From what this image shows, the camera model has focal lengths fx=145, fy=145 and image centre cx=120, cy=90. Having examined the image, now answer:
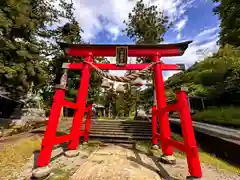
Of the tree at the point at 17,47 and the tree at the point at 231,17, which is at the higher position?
the tree at the point at 231,17

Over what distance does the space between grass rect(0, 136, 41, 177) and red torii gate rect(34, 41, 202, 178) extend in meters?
0.86

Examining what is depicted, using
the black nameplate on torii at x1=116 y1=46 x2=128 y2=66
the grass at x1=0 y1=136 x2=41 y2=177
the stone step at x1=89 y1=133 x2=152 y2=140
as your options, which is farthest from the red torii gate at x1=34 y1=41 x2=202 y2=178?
the stone step at x1=89 y1=133 x2=152 y2=140

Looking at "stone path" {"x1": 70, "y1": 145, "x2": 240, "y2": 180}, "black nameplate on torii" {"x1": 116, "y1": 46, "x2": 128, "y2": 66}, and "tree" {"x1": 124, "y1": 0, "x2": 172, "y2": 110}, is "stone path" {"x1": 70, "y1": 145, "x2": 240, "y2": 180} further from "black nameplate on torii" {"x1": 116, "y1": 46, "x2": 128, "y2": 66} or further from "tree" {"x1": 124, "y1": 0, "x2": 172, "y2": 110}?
"tree" {"x1": 124, "y1": 0, "x2": 172, "y2": 110}

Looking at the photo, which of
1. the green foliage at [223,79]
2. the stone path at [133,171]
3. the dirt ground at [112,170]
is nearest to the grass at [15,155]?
the dirt ground at [112,170]

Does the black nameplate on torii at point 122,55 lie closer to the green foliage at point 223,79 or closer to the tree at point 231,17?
the green foliage at point 223,79

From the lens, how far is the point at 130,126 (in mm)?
7945

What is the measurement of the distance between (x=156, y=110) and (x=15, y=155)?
410 centimetres

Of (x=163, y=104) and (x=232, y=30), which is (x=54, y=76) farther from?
(x=232, y=30)

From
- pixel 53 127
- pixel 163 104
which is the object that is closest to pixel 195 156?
pixel 163 104

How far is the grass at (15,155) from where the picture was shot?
306 cm

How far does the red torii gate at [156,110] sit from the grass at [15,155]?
0.86 meters

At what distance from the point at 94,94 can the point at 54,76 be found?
15.7 feet

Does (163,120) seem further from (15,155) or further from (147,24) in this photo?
(147,24)

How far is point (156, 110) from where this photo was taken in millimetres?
4641
